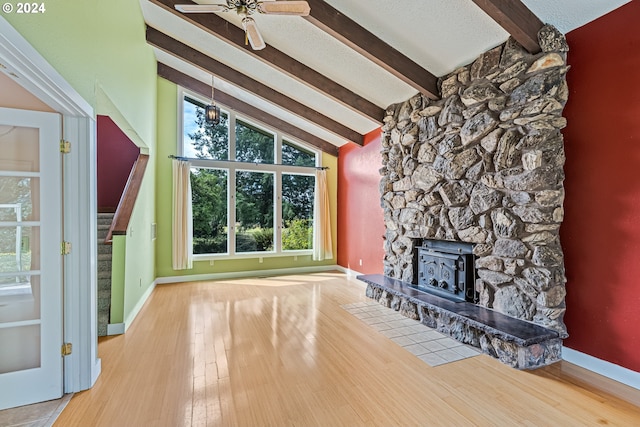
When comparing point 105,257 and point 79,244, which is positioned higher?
point 79,244

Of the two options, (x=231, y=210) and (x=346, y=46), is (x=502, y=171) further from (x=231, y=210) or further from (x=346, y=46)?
(x=231, y=210)

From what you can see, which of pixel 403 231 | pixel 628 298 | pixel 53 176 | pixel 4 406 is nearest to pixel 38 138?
pixel 53 176

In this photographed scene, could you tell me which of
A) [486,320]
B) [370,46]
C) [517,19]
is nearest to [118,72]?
[370,46]

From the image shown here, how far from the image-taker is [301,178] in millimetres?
6766

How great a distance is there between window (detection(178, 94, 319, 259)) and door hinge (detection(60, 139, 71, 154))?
370cm

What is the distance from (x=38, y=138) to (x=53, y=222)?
60 centimetres

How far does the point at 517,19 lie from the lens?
2561 mm

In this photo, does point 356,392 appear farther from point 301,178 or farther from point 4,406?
point 301,178

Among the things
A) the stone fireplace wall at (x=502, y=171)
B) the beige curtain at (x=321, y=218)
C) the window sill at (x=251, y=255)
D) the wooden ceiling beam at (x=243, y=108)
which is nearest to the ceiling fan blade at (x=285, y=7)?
the stone fireplace wall at (x=502, y=171)

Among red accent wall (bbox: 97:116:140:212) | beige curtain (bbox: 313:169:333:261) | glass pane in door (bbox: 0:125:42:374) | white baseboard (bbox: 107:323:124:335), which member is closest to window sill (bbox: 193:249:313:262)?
beige curtain (bbox: 313:169:333:261)

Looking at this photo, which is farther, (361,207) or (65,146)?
(361,207)

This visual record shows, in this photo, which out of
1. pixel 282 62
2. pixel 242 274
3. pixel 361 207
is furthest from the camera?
pixel 242 274

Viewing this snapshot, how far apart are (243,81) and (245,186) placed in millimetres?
2123

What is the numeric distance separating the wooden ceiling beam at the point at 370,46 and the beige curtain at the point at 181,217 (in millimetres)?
3733
